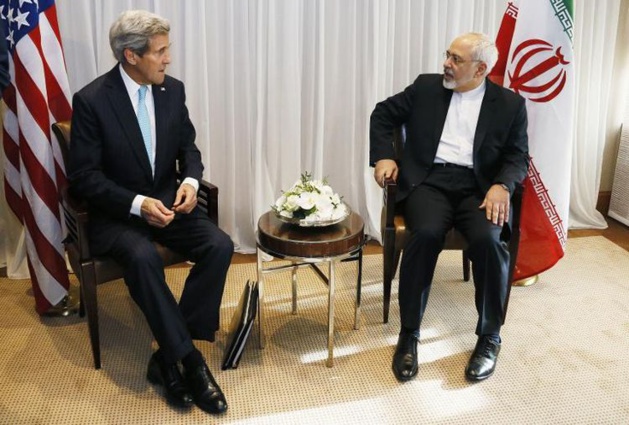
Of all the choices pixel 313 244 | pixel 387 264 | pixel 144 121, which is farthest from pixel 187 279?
pixel 387 264

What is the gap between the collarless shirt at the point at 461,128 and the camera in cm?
273

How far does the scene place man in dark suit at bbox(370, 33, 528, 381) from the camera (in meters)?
2.48

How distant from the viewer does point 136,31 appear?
2303 millimetres

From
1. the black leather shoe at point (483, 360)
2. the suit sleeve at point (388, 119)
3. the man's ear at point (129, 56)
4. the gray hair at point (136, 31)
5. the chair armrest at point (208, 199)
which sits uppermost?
the gray hair at point (136, 31)

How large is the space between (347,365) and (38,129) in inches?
63.3

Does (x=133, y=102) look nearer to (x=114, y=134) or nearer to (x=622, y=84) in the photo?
(x=114, y=134)

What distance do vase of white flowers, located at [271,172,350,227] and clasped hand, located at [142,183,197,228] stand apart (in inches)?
13.8

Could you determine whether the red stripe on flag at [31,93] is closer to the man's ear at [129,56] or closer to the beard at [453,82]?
the man's ear at [129,56]

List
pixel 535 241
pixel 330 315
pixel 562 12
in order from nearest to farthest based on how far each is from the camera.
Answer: pixel 330 315 → pixel 562 12 → pixel 535 241

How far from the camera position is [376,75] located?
138 inches

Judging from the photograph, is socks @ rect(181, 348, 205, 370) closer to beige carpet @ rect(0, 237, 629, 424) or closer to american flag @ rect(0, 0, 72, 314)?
beige carpet @ rect(0, 237, 629, 424)

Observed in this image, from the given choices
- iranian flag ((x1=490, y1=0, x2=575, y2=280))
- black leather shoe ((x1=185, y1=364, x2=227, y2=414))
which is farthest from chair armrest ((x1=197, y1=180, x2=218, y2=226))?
iranian flag ((x1=490, y1=0, x2=575, y2=280))

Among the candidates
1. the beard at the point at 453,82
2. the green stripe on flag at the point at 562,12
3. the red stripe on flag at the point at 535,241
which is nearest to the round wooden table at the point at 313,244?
the beard at the point at 453,82

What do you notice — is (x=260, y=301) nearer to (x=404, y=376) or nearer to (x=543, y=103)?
(x=404, y=376)
